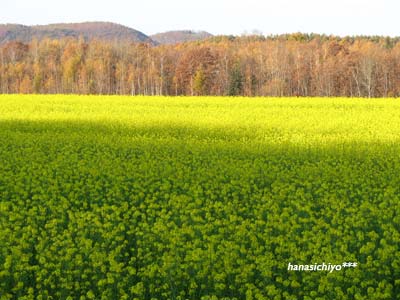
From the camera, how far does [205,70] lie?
107 meters

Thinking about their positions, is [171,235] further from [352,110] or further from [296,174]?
[352,110]

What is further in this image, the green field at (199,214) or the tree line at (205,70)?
the tree line at (205,70)

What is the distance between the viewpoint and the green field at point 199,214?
27.6 feet

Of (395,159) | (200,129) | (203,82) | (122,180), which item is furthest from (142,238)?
(203,82)

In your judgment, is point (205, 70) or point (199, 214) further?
point (205, 70)

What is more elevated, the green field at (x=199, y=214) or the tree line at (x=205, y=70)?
the tree line at (x=205, y=70)

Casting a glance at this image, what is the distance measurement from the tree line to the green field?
7723 centimetres

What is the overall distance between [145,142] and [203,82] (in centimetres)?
8246

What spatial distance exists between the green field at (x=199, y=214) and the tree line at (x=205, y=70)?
7723cm

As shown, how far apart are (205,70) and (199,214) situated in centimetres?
9585

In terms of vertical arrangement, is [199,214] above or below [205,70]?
below

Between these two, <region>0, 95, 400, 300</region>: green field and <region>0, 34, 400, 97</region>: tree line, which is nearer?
<region>0, 95, 400, 300</region>: green field

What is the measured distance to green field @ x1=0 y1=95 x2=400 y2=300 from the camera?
8.41m

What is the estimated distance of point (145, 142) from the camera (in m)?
23.3
